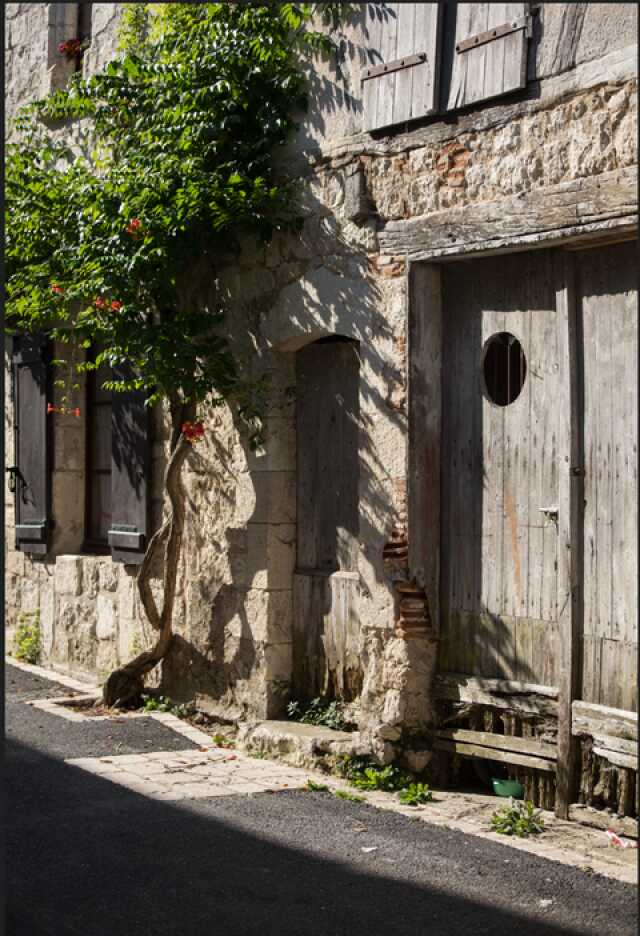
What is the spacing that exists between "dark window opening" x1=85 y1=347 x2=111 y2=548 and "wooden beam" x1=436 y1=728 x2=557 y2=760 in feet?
12.9

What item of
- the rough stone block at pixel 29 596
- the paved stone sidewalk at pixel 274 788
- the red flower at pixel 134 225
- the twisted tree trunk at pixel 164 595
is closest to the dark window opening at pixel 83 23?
the red flower at pixel 134 225

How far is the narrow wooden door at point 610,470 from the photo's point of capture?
17.2 ft

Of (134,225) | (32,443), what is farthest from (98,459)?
(134,225)

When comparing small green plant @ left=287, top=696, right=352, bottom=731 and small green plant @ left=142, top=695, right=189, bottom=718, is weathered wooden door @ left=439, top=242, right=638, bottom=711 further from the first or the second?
small green plant @ left=142, top=695, right=189, bottom=718

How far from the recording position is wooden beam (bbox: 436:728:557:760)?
5621 millimetres

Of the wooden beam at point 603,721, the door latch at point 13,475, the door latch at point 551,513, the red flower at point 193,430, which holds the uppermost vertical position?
the red flower at point 193,430

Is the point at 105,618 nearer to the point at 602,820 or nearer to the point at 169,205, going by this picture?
the point at 169,205

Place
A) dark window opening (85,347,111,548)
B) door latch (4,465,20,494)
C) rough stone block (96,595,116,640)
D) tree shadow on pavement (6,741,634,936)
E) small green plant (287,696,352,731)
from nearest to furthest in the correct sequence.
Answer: tree shadow on pavement (6,741,634,936) < small green plant (287,696,352,731) < rough stone block (96,595,116,640) < dark window opening (85,347,111,548) < door latch (4,465,20,494)

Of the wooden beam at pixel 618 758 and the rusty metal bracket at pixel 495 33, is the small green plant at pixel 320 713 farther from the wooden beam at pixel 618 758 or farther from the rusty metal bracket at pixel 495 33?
the rusty metal bracket at pixel 495 33

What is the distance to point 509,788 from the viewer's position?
5.84 metres

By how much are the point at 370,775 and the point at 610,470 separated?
6.27 ft

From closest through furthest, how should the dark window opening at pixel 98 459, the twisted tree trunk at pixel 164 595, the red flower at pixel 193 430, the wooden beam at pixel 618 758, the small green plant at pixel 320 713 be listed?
the wooden beam at pixel 618 758
the small green plant at pixel 320 713
the red flower at pixel 193 430
the twisted tree trunk at pixel 164 595
the dark window opening at pixel 98 459

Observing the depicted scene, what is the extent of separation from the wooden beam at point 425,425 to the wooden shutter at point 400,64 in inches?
31.8

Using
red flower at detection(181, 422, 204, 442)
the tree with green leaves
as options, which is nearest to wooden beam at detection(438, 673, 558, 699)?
the tree with green leaves
